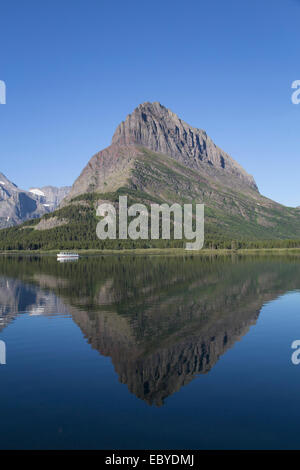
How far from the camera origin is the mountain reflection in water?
38906mm

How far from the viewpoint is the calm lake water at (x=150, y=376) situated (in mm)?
26109

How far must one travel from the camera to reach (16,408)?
3027cm

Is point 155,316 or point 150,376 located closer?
point 150,376

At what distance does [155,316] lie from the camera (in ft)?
209

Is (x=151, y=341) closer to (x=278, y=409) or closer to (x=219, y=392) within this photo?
(x=219, y=392)

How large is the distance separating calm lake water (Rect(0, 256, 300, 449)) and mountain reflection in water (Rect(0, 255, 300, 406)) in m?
0.20

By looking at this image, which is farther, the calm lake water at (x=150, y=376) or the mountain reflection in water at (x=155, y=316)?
the mountain reflection in water at (x=155, y=316)

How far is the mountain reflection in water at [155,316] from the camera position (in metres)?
38.9

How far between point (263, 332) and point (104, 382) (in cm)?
2664

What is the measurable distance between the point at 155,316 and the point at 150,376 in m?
26.9

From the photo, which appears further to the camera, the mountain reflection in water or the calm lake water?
the mountain reflection in water

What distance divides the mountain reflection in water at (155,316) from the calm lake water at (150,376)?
20 cm

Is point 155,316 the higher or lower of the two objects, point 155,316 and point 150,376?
the higher

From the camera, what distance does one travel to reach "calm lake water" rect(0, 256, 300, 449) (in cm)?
2611
